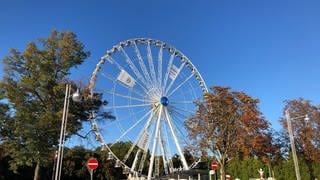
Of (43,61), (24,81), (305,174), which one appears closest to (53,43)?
(43,61)

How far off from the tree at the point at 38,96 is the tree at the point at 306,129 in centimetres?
2249

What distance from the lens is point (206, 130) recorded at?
1331 inches

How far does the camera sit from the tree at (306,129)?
1474 inches

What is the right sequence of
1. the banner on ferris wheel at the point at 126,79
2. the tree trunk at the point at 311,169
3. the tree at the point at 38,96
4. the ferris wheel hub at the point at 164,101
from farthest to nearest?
1. the tree trunk at the point at 311,169
2. the ferris wheel hub at the point at 164,101
3. the banner on ferris wheel at the point at 126,79
4. the tree at the point at 38,96

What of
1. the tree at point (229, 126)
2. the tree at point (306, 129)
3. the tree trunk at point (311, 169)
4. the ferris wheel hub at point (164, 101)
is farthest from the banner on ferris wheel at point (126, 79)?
the tree trunk at point (311, 169)

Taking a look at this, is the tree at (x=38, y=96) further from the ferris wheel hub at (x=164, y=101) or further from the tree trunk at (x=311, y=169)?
the tree trunk at (x=311, y=169)

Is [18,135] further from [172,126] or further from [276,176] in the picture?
[276,176]

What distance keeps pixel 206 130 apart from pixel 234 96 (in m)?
4.07

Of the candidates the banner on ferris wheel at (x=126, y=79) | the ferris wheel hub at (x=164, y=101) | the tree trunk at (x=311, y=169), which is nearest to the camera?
the banner on ferris wheel at (x=126, y=79)

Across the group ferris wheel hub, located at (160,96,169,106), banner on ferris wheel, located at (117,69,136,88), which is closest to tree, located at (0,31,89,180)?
banner on ferris wheel, located at (117,69,136,88)

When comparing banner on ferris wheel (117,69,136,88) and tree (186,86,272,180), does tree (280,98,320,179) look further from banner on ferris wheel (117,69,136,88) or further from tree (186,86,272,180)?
banner on ferris wheel (117,69,136,88)

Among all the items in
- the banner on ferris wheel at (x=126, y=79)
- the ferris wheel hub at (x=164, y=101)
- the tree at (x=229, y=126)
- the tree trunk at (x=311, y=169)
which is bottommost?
the tree trunk at (x=311, y=169)

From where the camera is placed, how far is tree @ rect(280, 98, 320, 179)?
37438 millimetres

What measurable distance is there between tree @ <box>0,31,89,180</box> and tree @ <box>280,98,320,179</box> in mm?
22492
